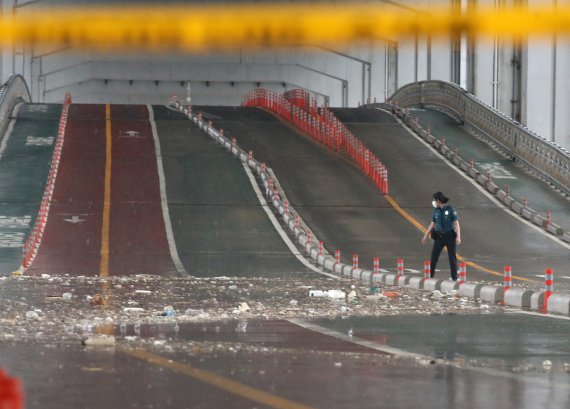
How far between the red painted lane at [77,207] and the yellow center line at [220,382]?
15.4 metres

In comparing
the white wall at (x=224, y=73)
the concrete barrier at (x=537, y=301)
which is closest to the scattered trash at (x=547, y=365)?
the concrete barrier at (x=537, y=301)

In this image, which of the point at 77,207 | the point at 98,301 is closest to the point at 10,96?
the point at 77,207

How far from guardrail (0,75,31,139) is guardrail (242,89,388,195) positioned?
506 inches

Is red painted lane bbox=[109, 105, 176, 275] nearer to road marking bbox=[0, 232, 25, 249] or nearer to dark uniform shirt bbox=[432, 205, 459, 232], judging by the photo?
road marking bbox=[0, 232, 25, 249]

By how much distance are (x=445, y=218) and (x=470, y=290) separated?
8.75ft

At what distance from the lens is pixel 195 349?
13812mm

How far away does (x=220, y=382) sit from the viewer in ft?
37.1

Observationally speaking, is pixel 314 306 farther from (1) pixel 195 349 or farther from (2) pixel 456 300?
(1) pixel 195 349

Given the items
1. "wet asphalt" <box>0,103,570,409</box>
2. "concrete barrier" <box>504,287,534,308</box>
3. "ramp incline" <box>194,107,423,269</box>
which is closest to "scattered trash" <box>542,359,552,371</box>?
"wet asphalt" <box>0,103,570,409</box>

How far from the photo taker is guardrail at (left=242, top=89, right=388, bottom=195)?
46606 mm

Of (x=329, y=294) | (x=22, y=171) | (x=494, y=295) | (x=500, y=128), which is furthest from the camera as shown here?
(x=500, y=128)

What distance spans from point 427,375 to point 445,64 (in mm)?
65584

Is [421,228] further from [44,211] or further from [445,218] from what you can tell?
[445,218]

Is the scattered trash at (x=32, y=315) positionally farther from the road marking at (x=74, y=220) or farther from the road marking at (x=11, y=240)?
the road marking at (x=74, y=220)
